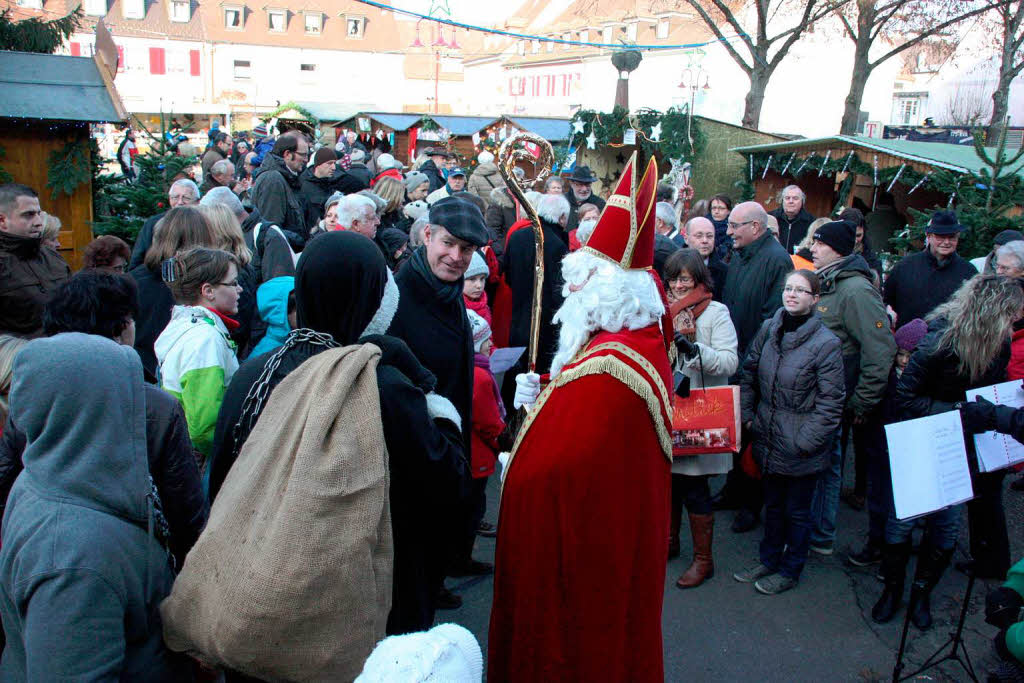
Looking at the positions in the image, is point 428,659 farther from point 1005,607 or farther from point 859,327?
point 859,327

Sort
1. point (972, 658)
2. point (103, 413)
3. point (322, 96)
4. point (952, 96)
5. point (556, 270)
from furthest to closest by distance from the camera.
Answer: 1. point (322, 96)
2. point (952, 96)
3. point (556, 270)
4. point (972, 658)
5. point (103, 413)

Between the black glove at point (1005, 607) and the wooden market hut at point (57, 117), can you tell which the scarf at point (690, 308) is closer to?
the black glove at point (1005, 607)

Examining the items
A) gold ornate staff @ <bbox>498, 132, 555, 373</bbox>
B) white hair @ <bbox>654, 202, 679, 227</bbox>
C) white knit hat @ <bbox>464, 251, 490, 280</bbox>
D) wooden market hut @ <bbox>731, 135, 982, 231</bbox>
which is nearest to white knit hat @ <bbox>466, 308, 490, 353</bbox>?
gold ornate staff @ <bbox>498, 132, 555, 373</bbox>

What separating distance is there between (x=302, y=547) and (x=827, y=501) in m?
4.19

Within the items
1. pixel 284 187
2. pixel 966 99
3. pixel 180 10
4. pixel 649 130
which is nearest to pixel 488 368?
pixel 284 187

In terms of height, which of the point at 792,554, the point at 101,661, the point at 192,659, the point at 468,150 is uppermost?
the point at 468,150

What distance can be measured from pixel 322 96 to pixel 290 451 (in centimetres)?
5460

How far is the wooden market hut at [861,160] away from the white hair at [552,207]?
578 centimetres

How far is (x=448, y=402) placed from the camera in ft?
7.09

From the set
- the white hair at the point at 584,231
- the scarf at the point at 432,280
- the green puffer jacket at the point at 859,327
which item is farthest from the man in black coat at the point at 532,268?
the scarf at the point at 432,280

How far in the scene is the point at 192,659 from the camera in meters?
2.00

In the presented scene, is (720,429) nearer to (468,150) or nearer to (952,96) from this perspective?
(468,150)

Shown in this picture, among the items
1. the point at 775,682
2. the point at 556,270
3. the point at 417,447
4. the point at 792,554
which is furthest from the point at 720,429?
the point at 417,447

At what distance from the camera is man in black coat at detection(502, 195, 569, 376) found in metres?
5.80
